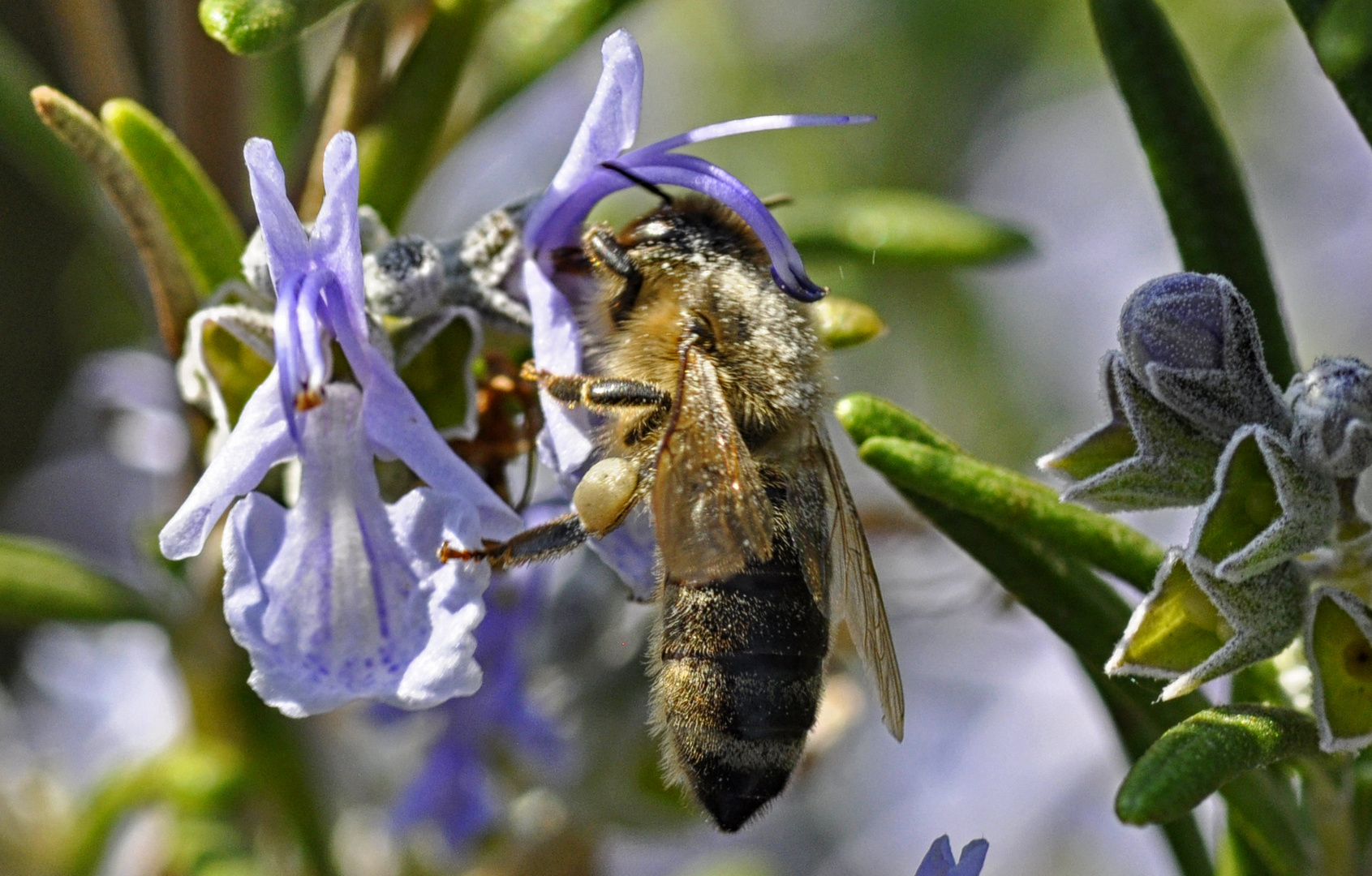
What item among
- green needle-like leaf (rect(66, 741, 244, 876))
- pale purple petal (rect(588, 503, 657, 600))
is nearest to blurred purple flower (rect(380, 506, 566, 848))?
green needle-like leaf (rect(66, 741, 244, 876))

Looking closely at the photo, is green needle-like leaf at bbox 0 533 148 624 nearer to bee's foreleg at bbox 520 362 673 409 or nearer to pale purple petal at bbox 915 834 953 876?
bee's foreleg at bbox 520 362 673 409

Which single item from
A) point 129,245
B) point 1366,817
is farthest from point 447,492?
point 129,245

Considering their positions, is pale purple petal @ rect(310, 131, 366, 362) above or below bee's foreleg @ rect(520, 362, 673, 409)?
above

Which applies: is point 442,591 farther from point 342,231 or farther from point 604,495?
point 342,231

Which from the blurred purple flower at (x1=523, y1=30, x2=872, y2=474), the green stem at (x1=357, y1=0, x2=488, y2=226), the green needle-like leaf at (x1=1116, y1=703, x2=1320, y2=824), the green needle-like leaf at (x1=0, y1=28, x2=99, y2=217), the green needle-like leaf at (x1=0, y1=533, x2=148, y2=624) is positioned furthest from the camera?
the green needle-like leaf at (x1=0, y1=28, x2=99, y2=217)

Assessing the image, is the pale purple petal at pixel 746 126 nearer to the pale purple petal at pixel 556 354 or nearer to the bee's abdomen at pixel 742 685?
the pale purple petal at pixel 556 354

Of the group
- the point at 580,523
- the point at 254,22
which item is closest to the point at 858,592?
the point at 580,523
